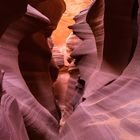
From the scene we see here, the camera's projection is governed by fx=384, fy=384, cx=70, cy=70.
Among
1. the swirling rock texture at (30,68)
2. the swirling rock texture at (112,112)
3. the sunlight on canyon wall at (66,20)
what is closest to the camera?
the swirling rock texture at (112,112)

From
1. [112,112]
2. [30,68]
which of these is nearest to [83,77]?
[30,68]

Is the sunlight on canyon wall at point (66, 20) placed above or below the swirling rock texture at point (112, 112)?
below

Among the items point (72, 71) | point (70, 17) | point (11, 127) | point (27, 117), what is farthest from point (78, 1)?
point (11, 127)

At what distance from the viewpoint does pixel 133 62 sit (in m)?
0.73

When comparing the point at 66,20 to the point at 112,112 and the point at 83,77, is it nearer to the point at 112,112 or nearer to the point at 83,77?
the point at 83,77

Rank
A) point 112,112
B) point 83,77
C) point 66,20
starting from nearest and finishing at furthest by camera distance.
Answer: point 112,112 → point 83,77 → point 66,20

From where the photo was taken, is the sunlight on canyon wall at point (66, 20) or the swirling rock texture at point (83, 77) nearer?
the swirling rock texture at point (83, 77)

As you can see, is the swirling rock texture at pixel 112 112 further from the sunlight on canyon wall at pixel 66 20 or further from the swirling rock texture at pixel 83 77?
the sunlight on canyon wall at pixel 66 20

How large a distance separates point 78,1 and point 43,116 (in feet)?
3.22

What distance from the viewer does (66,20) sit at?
5.33 ft

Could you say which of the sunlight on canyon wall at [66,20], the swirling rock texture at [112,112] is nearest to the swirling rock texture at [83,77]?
the swirling rock texture at [112,112]

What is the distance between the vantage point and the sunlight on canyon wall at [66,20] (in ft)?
5.05

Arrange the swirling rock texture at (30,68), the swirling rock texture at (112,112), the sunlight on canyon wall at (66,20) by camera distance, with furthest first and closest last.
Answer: the sunlight on canyon wall at (66,20), the swirling rock texture at (30,68), the swirling rock texture at (112,112)

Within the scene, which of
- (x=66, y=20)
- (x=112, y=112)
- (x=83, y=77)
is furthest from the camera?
(x=66, y=20)
